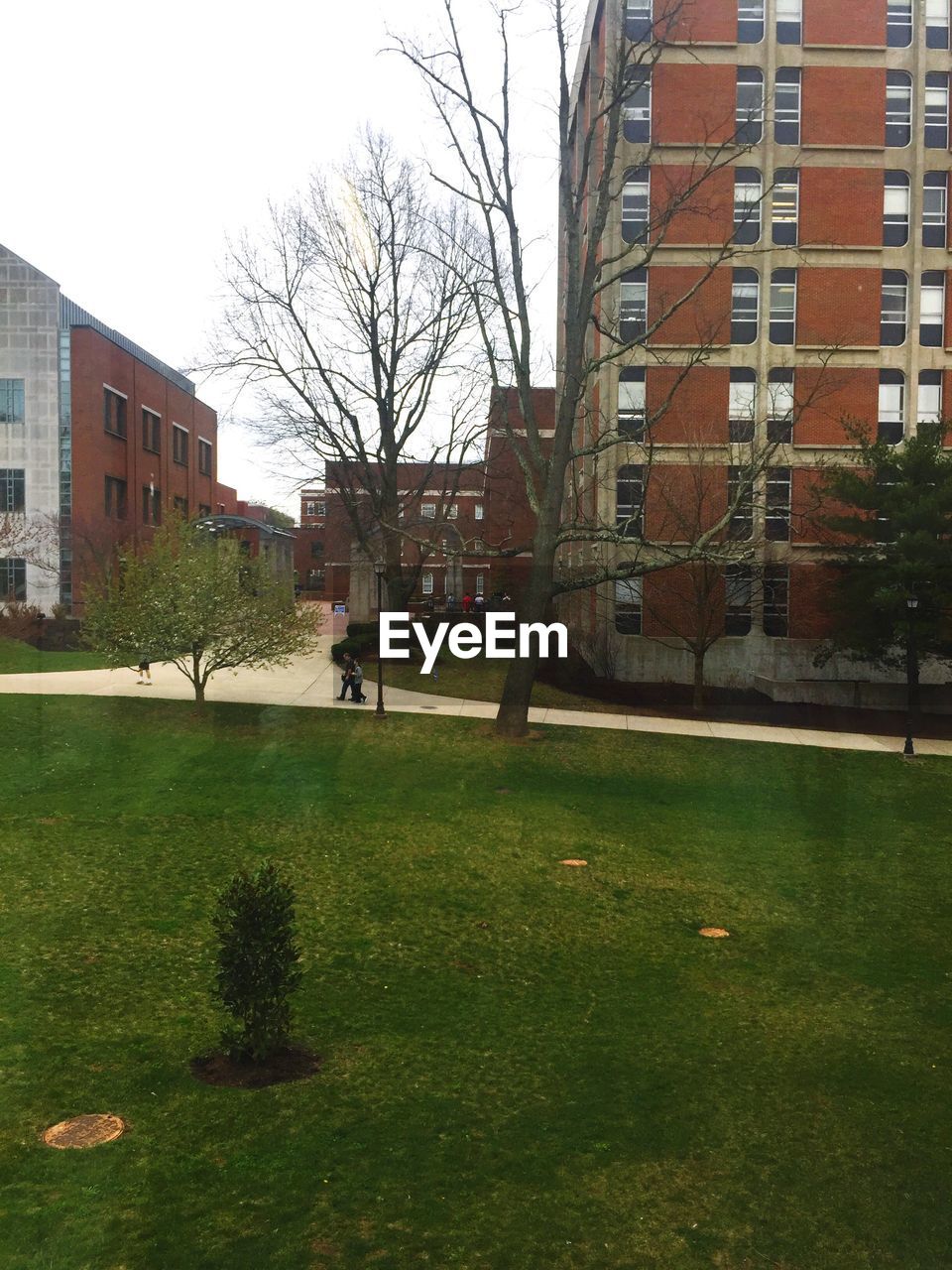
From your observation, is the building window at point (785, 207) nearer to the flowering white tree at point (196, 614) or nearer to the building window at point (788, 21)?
the building window at point (788, 21)

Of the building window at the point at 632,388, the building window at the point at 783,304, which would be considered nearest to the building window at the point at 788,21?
the building window at the point at 783,304

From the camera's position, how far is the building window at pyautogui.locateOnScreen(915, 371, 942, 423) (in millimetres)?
32531

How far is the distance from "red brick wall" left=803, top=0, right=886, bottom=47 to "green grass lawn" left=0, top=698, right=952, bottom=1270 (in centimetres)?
2538

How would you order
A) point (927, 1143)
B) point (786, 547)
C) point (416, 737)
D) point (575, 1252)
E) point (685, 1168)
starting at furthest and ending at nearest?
point (786, 547) → point (416, 737) → point (927, 1143) → point (685, 1168) → point (575, 1252)

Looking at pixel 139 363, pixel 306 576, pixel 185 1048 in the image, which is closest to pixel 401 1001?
pixel 185 1048

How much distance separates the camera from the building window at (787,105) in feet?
104

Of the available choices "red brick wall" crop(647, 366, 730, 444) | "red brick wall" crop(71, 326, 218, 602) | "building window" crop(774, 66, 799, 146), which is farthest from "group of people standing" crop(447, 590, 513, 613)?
"building window" crop(774, 66, 799, 146)

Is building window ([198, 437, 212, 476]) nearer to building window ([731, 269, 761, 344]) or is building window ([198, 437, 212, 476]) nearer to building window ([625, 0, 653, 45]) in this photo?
building window ([625, 0, 653, 45])

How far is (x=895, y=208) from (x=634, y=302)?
832cm

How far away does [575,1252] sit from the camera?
5.32 m

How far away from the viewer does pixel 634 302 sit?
32844 mm

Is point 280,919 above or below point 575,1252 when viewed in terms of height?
above

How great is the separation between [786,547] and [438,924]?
80.5 ft

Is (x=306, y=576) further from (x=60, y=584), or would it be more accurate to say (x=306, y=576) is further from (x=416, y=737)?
(x=416, y=737)
